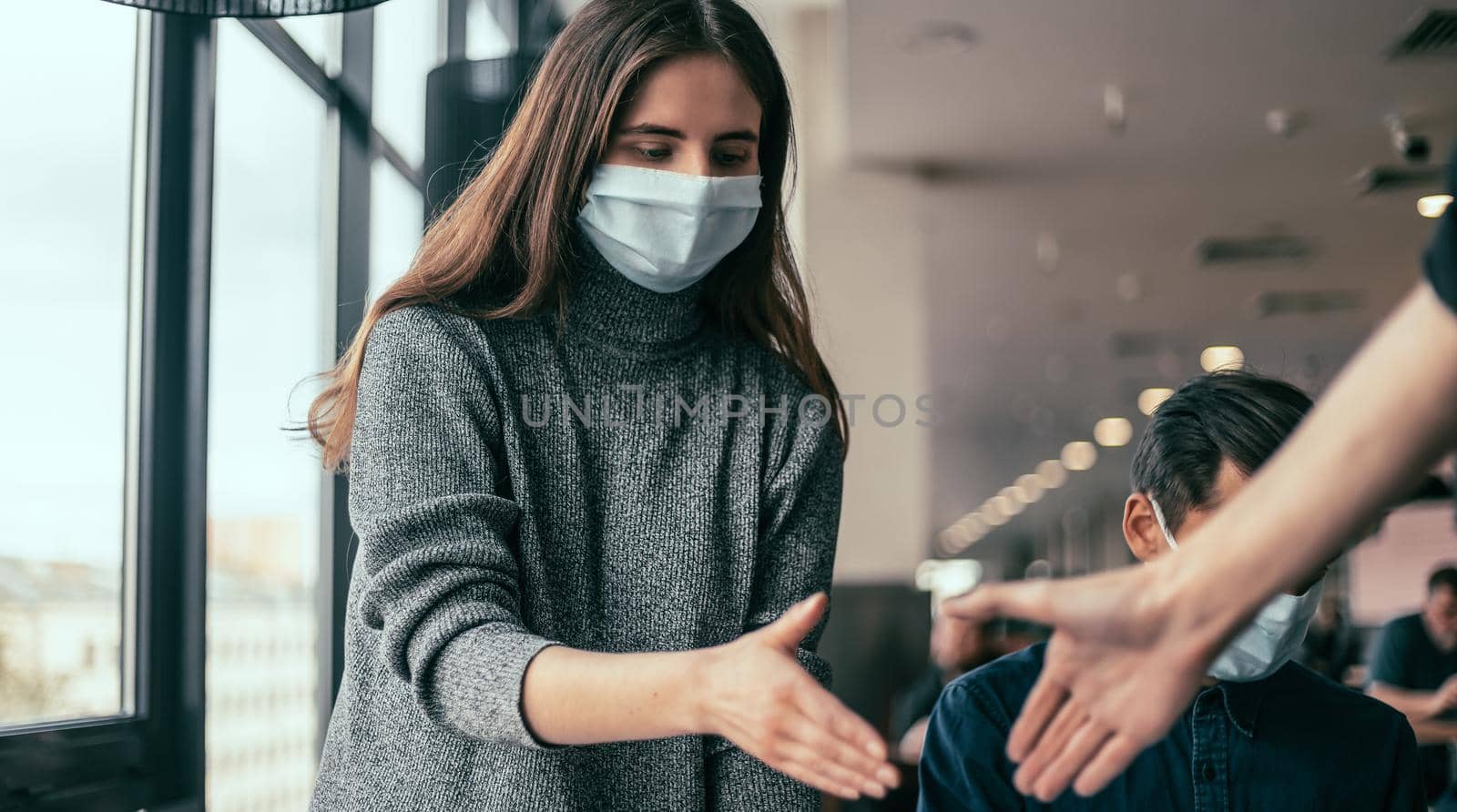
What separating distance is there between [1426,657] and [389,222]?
448cm

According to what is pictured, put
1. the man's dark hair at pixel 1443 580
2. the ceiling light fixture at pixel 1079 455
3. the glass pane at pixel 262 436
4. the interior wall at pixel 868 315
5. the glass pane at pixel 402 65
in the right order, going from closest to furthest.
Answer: the glass pane at pixel 262 436 → the glass pane at pixel 402 65 → the man's dark hair at pixel 1443 580 → the interior wall at pixel 868 315 → the ceiling light fixture at pixel 1079 455

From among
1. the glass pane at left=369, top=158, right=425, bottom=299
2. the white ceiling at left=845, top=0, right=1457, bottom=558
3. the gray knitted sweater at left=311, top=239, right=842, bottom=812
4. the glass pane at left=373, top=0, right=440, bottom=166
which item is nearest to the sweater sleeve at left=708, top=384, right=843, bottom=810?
the gray knitted sweater at left=311, top=239, right=842, bottom=812

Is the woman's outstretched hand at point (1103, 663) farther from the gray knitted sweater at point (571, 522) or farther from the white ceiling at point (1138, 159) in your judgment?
the white ceiling at point (1138, 159)

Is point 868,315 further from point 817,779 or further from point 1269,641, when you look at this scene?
point 817,779

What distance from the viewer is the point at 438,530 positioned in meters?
1.01

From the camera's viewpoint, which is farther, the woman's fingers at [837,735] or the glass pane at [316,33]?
the glass pane at [316,33]


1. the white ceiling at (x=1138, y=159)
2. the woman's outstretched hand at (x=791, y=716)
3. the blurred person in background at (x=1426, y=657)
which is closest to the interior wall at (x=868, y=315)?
the white ceiling at (x=1138, y=159)

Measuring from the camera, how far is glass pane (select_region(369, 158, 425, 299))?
3174mm

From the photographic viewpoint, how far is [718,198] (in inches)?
47.9

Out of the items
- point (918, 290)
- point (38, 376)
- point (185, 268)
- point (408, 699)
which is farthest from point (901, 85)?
point (408, 699)

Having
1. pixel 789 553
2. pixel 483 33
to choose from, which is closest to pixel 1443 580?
pixel 483 33

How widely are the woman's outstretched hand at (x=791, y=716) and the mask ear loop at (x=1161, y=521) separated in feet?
2.60

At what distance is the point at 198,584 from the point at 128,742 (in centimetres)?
27

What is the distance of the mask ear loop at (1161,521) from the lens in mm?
1425
